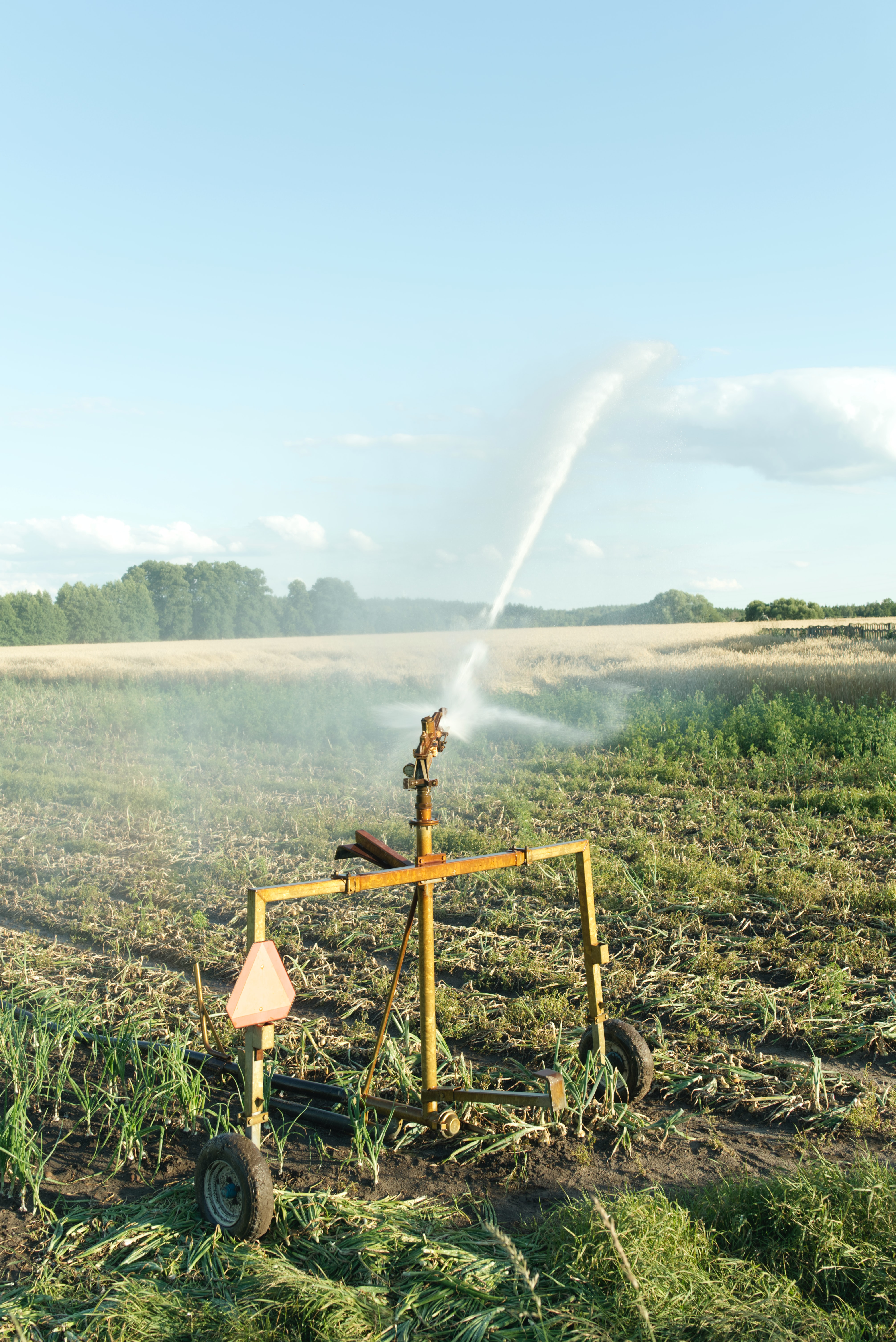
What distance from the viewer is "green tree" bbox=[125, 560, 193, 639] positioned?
60906mm

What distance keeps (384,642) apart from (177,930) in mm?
19623

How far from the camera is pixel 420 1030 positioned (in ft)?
17.4

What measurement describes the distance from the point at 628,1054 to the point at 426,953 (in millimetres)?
1257

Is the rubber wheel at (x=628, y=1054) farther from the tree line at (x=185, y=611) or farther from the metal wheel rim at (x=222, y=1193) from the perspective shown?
the tree line at (x=185, y=611)

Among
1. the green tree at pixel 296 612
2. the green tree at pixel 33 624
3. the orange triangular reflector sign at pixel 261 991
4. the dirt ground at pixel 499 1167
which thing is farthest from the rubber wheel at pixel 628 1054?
the green tree at pixel 33 624

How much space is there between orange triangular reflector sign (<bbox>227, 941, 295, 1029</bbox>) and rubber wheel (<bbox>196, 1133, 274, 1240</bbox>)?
473mm

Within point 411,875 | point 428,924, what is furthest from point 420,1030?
point 411,875

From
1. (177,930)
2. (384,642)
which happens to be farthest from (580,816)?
(384,642)

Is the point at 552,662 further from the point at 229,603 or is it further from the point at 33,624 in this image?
the point at 33,624

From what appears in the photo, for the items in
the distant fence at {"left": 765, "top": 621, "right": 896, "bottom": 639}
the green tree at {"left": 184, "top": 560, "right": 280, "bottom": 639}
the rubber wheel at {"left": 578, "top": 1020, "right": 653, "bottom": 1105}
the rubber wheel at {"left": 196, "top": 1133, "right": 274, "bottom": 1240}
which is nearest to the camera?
the rubber wheel at {"left": 196, "top": 1133, "right": 274, "bottom": 1240}

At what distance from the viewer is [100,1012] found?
233 inches

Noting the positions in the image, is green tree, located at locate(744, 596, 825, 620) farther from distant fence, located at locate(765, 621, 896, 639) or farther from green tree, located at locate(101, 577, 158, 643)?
green tree, located at locate(101, 577, 158, 643)

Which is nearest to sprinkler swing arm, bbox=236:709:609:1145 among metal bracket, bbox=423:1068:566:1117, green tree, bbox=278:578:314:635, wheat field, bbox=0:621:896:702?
metal bracket, bbox=423:1068:566:1117

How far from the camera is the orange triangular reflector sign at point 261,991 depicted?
342 centimetres
